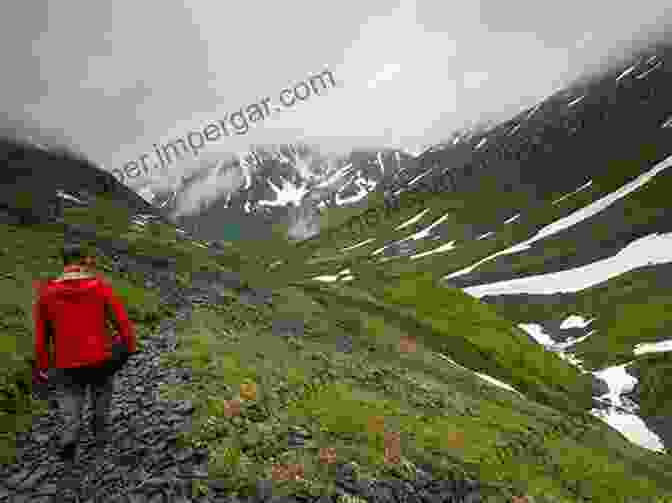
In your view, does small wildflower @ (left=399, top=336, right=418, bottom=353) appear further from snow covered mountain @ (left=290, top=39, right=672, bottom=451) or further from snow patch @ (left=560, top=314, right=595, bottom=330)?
snow patch @ (left=560, top=314, right=595, bottom=330)

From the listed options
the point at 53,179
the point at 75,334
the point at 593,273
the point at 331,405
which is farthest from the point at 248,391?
the point at 53,179

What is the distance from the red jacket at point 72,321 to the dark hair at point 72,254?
6.5 inches

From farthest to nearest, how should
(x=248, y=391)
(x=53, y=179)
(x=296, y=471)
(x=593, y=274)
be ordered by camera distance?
(x=53, y=179) < (x=593, y=274) < (x=248, y=391) < (x=296, y=471)

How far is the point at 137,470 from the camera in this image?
995 cm

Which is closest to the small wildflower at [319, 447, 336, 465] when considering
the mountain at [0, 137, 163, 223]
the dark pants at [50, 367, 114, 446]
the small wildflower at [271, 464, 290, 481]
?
the small wildflower at [271, 464, 290, 481]

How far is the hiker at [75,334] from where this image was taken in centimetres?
904

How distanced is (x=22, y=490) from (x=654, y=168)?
692ft

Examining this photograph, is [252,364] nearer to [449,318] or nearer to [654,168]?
[449,318]

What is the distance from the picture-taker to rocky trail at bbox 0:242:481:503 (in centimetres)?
947

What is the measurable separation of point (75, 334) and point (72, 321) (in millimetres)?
266

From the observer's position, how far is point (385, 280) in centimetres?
9588

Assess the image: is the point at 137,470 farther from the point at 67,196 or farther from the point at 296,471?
the point at 67,196

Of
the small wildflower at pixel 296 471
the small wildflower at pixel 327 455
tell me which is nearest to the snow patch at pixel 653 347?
the small wildflower at pixel 327 455

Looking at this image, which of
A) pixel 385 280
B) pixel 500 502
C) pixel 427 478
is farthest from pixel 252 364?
pixel 385 280
